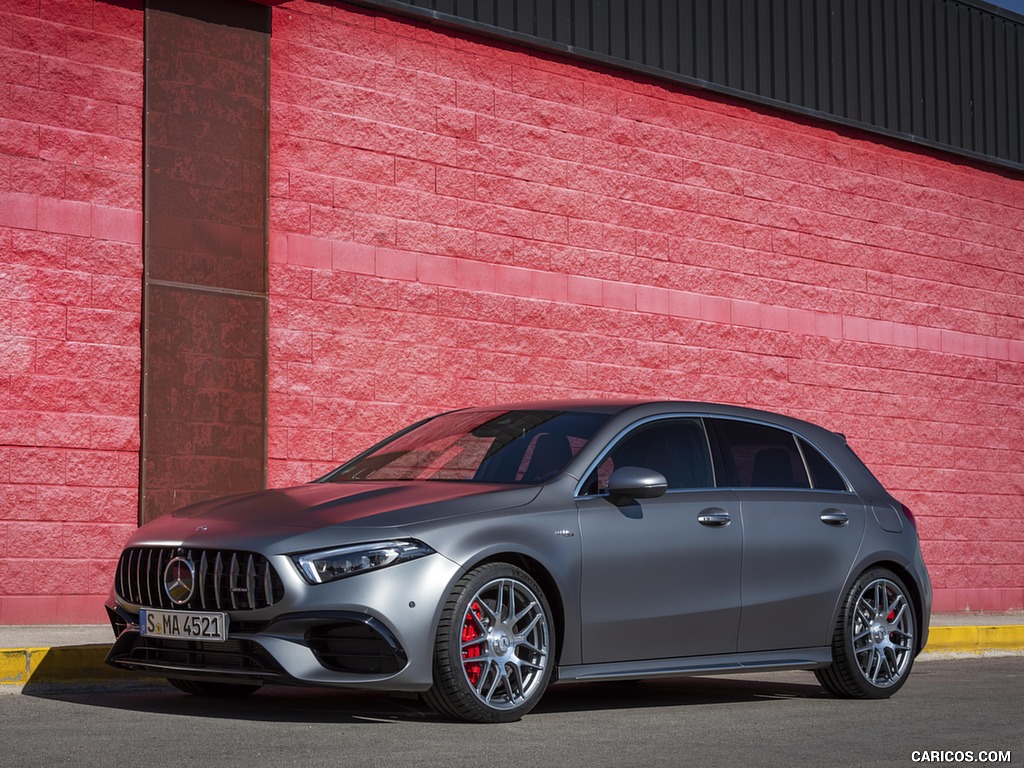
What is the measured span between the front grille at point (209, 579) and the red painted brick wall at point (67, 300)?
12.6ft

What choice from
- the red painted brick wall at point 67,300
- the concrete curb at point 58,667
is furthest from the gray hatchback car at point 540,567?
the red painted brick wall at point 67,300

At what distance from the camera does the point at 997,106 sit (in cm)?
1878

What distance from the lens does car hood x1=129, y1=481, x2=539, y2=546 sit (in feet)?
22.1

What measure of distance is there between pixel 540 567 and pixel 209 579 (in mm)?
1498

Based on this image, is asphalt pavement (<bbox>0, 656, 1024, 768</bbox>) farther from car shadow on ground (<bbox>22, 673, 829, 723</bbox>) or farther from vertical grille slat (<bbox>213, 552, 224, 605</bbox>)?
vertical grille slat (<bbox>213, 552, 224, 605</bbox>)

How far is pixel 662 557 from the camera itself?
299 inches

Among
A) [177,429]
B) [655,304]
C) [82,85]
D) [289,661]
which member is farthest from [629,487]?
[655,304]

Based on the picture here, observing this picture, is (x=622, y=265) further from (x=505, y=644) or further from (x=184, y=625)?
(x=184, y=625)

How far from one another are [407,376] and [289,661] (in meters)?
6.53

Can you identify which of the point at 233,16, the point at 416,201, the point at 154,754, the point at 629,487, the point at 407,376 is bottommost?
the point at 154,754

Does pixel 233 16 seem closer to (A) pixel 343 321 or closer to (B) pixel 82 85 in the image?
(B) pixel 82 85

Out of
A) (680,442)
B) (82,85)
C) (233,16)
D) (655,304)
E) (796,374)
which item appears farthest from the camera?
(796,374)

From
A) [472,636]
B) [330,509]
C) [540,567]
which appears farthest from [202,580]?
[540,567]

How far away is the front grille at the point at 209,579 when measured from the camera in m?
6.56
